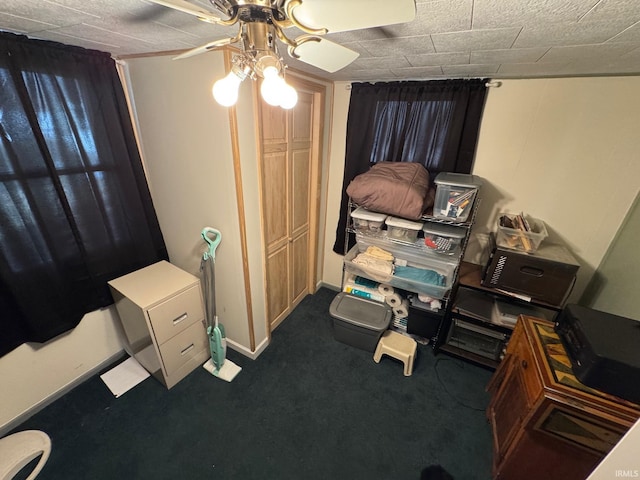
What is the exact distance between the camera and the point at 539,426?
116 centimetres

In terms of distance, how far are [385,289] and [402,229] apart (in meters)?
0.59

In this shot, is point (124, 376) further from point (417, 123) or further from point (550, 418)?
point (417, 123)

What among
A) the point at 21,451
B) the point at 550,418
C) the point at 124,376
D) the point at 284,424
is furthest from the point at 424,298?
the point at 21,451

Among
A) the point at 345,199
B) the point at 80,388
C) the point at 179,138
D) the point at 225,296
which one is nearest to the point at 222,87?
the point at 179,138

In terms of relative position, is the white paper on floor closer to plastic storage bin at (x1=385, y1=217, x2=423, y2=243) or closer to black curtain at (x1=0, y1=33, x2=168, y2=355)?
black curtain at (x1=0, y1=33, x2=168, y2=355)

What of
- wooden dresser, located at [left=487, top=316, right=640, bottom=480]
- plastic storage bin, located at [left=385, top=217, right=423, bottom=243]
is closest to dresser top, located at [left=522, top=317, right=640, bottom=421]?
wooden dresser, located at [left=487, top=316, right=640, bottom=480]

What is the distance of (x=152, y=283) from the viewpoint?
5.92 ft

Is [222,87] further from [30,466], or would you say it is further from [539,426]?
[30,466]

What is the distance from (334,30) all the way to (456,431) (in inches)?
86.0

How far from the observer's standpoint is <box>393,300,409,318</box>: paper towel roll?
2.25 m

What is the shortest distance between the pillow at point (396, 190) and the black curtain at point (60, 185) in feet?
5.22

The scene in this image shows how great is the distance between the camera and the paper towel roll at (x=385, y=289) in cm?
227

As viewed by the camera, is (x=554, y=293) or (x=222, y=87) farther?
(x=554, y=293)

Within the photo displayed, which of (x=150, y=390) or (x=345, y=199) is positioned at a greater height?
(x=345, y=199)
